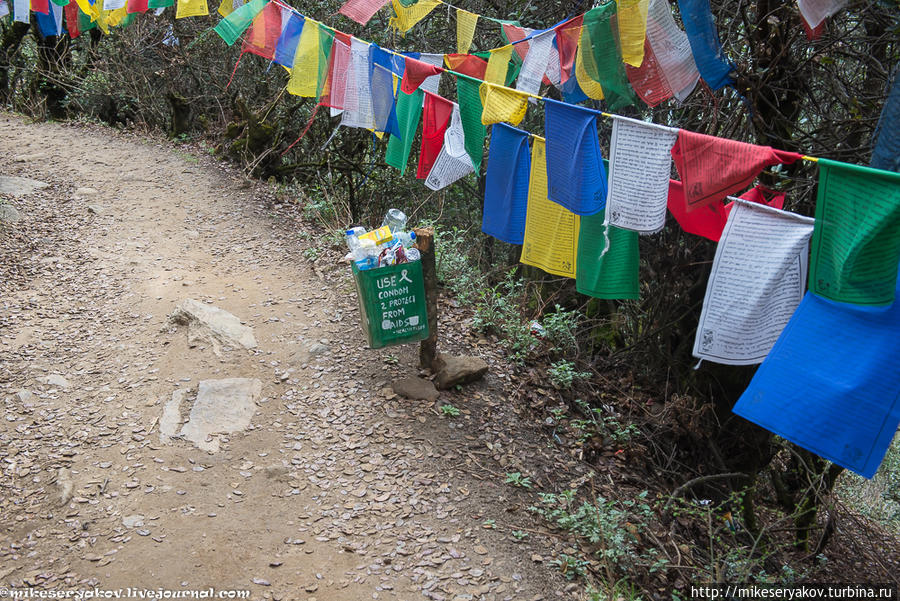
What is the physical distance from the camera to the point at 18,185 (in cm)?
804

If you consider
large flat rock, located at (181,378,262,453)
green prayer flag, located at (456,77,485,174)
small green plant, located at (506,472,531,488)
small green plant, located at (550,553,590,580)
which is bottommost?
small green plant, located at (550,553,590,580)

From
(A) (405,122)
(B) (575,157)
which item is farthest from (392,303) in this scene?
(A) (405,122)

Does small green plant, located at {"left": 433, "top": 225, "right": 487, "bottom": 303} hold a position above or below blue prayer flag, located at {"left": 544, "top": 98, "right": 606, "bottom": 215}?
below

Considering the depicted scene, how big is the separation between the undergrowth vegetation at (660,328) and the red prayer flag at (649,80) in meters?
0.53

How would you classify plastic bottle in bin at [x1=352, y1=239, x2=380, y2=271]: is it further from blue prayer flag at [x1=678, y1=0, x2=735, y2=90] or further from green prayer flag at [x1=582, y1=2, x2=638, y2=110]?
blue prayer flag at [x1=678, y1=0, x2=735, y2=90]

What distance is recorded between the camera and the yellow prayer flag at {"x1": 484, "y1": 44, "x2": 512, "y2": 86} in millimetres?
5387

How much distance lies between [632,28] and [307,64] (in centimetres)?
339

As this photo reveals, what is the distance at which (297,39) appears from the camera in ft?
21.1

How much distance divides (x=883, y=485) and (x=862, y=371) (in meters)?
8.59

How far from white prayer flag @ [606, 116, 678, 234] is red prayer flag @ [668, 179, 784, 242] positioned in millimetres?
420

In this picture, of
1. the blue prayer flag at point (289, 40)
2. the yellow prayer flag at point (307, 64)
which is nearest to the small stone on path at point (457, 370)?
the yellow prayer flag at point (307, 64)

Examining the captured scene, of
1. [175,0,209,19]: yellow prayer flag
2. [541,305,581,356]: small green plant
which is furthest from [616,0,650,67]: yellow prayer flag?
[175,0,209,19]: yellow prayer flag

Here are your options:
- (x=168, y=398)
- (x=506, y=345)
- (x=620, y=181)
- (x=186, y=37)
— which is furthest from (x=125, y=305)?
(x=186, y=37)

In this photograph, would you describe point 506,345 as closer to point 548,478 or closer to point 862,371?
point 548,478
